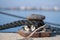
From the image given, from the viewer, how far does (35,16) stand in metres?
1.51

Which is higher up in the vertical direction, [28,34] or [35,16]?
[35,16]

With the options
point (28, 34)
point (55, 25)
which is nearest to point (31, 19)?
point (28, 34)

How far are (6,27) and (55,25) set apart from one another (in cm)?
47

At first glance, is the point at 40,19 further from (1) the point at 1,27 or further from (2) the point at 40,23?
(1) the point at 1,27

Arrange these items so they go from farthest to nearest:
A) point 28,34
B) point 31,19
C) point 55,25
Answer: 1. point 55,25
2. point 31,19
3. point 28,34

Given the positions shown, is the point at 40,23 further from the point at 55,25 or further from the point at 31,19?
the point at 55,25

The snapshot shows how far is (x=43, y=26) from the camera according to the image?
1.44 meters

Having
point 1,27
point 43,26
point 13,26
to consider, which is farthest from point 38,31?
point 1,27

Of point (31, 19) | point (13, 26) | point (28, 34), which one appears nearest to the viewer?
point (28, 34)

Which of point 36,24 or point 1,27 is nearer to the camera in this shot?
point 36,24

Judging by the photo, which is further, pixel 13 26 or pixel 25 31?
pixel 13 26

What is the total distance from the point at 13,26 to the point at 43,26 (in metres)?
0.34

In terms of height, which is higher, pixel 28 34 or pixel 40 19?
pixel 40 19

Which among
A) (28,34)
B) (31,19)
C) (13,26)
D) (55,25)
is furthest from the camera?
(55,25)
